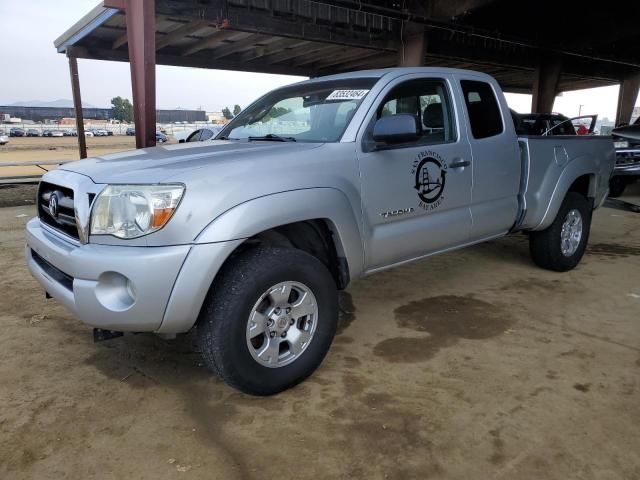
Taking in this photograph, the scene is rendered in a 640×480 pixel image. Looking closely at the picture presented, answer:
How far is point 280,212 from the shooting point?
2.58 metres

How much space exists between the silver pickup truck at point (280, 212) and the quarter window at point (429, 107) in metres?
0.01

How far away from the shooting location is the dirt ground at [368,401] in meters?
2.23

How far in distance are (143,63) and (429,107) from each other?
210 inches

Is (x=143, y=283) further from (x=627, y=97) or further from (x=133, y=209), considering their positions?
(x=627, y=97)

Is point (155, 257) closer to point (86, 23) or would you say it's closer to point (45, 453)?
point (45, 453)

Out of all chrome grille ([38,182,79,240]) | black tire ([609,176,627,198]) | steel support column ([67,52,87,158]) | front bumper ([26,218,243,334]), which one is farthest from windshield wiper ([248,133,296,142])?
steel support column ([67,52,87,158])

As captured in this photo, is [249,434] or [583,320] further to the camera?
[583,320]

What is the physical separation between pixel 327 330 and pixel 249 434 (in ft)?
2.43

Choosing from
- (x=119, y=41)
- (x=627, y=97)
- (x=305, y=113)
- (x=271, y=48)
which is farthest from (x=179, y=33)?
(x=627, y=97)

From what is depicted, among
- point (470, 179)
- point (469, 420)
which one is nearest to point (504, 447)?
point (469, 420)

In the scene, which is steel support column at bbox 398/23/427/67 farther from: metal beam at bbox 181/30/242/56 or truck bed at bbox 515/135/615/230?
truck bed at bbox 515/135/615/230

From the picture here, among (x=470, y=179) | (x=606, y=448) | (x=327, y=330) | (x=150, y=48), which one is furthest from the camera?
(x=150, y=48)

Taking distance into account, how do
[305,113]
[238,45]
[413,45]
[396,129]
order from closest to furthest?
[396,129], [305,113], [413,45], [238,45]

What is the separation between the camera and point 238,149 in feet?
9.57
